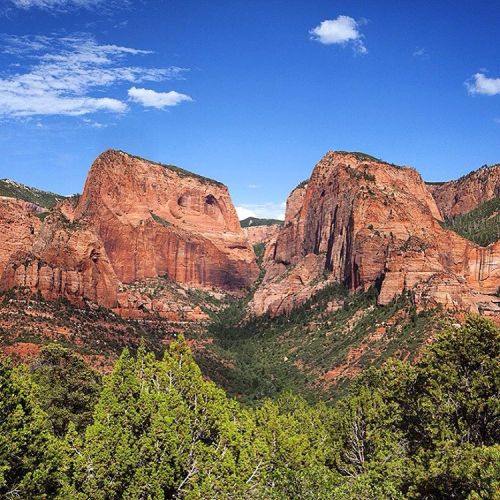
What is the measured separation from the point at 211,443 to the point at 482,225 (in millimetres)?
146106

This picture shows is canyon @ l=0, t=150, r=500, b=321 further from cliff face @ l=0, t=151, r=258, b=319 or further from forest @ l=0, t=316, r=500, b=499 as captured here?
forest @ l=0, t=316, r=500, b=499

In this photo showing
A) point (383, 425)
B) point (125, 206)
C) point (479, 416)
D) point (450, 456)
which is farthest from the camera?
point (125, 206)

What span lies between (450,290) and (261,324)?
6233cm

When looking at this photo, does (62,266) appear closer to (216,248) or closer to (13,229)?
(13,229)

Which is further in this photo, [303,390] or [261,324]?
[261,324]

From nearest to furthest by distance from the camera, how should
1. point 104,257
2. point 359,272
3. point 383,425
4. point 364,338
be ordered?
1. point 383,425
2. point 364,338
3. point 104,257
4. point 359,272

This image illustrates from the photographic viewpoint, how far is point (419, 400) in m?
30.4

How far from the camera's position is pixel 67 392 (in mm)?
45812

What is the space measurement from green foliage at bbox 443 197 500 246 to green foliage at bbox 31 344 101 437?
4170 inches

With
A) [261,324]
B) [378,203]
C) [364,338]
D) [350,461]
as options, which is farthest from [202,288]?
[350,461]

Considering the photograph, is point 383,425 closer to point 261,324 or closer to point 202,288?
point 261,324

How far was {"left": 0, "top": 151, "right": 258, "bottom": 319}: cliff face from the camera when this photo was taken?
4171 inches

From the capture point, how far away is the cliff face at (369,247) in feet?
335

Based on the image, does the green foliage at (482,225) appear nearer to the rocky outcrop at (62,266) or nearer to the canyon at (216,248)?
the canyon at (216,248)
